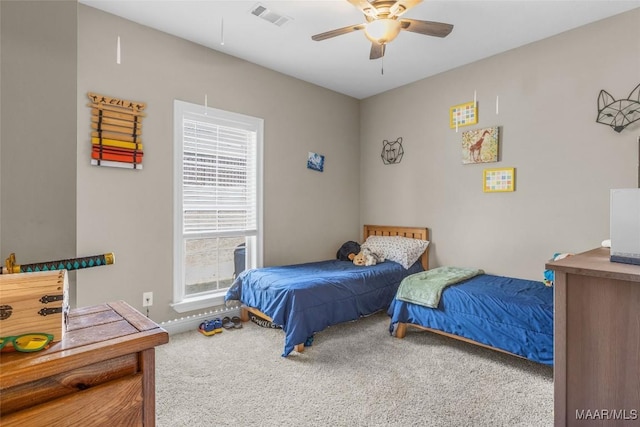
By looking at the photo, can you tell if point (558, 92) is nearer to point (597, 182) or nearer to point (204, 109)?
point (597, 182)

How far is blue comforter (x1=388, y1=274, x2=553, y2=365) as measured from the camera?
223 centimetres

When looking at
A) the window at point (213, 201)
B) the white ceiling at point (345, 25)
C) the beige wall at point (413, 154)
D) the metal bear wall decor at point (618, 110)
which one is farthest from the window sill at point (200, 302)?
the metal bear wall decor at point (618, 110)

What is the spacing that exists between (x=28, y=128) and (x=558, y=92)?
3.56m

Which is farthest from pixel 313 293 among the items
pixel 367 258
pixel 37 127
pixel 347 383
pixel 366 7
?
pixel 37 127

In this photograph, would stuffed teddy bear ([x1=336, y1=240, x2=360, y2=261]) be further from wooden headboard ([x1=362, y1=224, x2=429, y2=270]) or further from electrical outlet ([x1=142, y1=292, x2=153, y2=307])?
electrical outlet ([x1=142, y1=292, x2=153, y2=307])

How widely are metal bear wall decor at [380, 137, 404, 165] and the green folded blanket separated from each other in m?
1.58

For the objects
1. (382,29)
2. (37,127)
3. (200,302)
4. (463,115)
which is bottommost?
(200,302)

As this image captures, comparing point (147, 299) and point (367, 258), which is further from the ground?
point (367, 258)

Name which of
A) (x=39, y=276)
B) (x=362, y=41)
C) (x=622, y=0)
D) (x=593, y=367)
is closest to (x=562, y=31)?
(x=622, y=0)

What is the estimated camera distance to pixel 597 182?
8.95 ft

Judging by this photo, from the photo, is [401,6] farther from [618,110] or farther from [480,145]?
[618,110]
